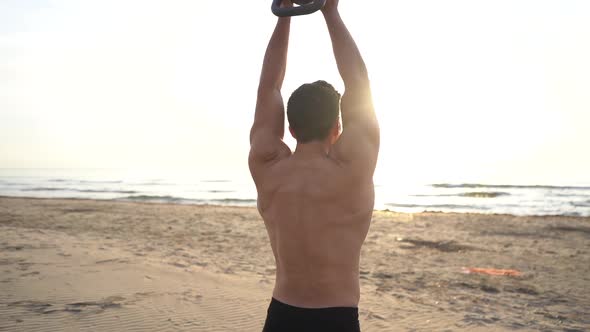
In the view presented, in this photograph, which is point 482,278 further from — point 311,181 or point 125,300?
point 311,181

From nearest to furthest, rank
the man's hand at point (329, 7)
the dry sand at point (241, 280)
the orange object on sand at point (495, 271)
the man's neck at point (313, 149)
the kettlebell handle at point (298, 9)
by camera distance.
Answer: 1. the kettlebell handle at point (298, 9)
2. the man's neck at point (313, 149)
3. the man's hand at point (329, 7)
4. the dry sand at point (241, 280)
5. the orange object on sand at point (495, 271)

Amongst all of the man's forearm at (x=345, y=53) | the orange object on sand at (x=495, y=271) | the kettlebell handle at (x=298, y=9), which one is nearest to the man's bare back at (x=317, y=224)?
the man's forearm at (x=345, y=53)

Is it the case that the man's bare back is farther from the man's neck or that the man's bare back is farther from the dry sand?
the dry sand

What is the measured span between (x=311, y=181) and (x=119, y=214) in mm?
19058

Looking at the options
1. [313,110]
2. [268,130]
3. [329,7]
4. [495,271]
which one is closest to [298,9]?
[329,7]

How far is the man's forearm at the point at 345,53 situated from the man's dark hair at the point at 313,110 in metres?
0.09

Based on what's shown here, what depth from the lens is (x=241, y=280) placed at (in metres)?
8.45

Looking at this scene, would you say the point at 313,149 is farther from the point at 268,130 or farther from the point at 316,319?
the point at 316,319

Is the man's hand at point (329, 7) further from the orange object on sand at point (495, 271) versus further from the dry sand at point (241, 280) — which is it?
the orange object on sand at point (495, 271)

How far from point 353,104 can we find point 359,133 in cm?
13

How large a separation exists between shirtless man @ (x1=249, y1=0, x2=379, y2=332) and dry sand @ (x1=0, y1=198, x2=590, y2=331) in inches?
171

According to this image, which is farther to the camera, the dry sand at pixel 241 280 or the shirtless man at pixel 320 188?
the dry sand at pixel 241 280

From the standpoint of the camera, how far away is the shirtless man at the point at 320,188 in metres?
2.00

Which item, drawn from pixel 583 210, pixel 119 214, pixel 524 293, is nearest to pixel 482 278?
pixel 524 293
